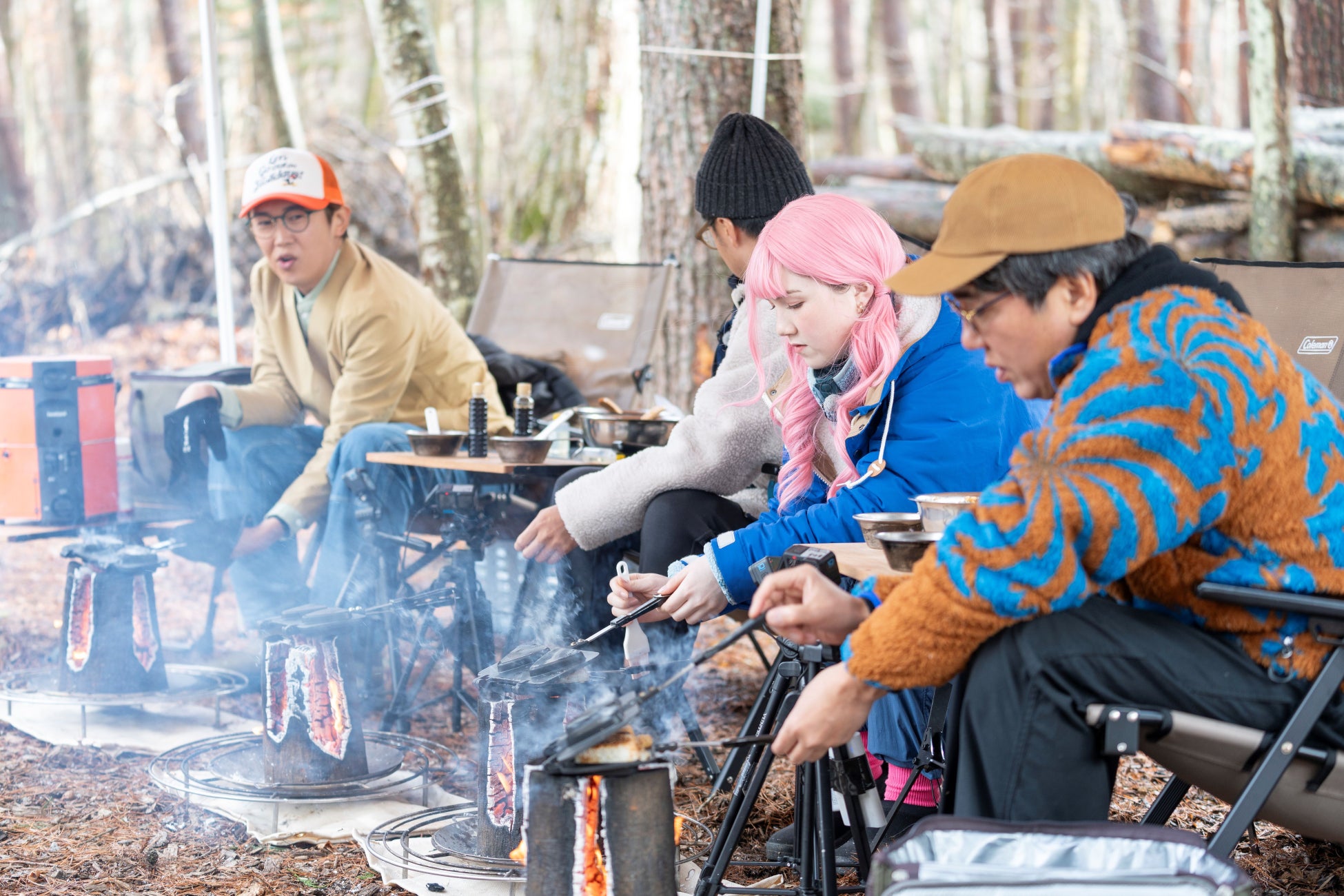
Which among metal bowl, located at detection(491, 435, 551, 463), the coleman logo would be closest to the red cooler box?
metal bowl, located at detection(491, 435, 551, 463)

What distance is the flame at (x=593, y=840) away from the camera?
1.92 meters

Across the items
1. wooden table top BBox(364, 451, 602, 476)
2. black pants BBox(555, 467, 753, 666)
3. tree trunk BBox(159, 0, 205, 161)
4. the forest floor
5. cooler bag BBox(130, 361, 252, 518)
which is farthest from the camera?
tree trunk BBox(159, 0, 205, 161)

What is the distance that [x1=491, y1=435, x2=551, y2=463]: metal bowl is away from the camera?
3.67 meters

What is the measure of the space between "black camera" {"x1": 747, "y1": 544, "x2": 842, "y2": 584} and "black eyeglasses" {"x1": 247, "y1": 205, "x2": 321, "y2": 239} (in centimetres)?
284

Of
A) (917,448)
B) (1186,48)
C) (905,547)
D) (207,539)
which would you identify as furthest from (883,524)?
(1186,48)

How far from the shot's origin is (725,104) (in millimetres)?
5672

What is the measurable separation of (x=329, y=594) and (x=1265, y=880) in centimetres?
302

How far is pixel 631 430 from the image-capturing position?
12.8 ft

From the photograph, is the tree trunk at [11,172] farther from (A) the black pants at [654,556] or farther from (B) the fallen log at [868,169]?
(A) the black pants at [654,556]

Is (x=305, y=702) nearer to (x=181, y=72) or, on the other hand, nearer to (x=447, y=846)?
(x=447, y=846)

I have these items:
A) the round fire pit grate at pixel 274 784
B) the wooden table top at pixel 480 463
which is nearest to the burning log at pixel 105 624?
the round fire pit grate at pixel 274 784

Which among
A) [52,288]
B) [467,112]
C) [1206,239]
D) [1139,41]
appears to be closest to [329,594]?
[1206,239]

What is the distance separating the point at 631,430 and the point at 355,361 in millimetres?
1213

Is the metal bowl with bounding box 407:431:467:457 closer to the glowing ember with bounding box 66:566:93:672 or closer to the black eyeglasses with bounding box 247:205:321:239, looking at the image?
the glowing ember with bounding box 66:566:93:672
